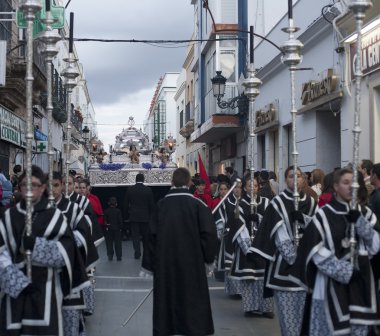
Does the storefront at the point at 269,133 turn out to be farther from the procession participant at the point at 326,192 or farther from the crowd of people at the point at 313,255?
the procession participant at the point at 326,192

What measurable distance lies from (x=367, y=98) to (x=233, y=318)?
5.53 metres

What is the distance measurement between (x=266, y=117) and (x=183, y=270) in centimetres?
1460

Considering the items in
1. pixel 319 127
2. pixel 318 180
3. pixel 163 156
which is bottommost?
pixel 318 180

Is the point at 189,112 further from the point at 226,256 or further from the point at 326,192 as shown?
the point at 326,192

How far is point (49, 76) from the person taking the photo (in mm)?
7625

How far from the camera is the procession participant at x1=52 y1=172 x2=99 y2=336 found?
6.64 m

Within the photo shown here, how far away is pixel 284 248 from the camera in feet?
25.0

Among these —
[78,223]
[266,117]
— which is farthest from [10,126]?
[78,223]

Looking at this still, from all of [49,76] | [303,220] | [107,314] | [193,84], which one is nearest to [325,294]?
[303,220]

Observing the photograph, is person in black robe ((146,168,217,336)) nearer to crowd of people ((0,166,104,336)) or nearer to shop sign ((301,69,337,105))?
crowd of people ((0,166,104,336))

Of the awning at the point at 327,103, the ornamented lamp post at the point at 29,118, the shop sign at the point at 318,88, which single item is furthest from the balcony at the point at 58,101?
the ornamented lamp post at the point at 29,118

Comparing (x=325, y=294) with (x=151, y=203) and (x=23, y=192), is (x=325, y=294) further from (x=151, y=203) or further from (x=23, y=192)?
(x=151, y=203)

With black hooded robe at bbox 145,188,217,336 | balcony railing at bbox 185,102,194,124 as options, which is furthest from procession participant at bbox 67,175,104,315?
balcony railing at bbox 185,102,194,124

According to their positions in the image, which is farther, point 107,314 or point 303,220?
point 107,314
